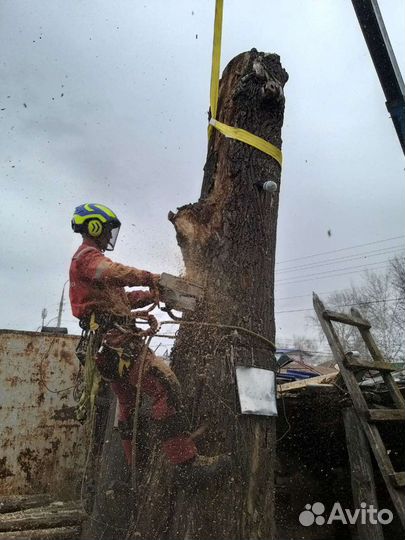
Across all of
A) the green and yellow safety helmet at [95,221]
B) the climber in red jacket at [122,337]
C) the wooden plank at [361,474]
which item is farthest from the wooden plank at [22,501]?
the wooden plank at [361,474]

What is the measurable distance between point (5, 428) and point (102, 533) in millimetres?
1247

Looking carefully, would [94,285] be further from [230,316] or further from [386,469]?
[386,469]

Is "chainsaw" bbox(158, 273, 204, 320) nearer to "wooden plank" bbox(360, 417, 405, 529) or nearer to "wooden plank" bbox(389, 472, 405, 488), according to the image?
"wooden plank" bbox(360, 417, 405, 529)

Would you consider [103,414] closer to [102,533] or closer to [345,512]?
[102,533]

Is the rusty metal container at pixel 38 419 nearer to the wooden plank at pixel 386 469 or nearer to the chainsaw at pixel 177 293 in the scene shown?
the chainsaw at pixel 177 293

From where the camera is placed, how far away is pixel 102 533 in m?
2.94

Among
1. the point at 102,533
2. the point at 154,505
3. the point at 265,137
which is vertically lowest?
the point at 102,533

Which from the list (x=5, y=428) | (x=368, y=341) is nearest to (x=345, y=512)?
(x=368, y=341)

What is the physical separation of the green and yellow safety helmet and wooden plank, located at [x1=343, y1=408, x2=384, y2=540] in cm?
268

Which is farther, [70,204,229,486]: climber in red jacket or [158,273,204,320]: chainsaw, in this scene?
[158,273,204,320]: chainsaw

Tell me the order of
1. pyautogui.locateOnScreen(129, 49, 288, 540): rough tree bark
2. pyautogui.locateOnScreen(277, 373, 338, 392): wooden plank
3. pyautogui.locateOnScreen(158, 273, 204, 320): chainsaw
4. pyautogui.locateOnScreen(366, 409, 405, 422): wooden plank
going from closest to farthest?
pyautogui.locateOnScreen(129, 49, 288, 540): rough tree bark < pyautogui.locateOnScreen(158, 273, 204, 320): chainsaw < pyautogui.locateOnScreen(366, 409, 405, 422): wooden plank < pyautogui.locateOnScreen(277, 373, 338, 392): wooden plank

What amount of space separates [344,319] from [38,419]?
2.87 meters

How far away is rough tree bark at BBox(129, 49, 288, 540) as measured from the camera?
2.19 meters

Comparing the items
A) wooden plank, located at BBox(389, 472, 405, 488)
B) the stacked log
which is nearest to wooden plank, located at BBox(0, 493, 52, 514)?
the stacked log
